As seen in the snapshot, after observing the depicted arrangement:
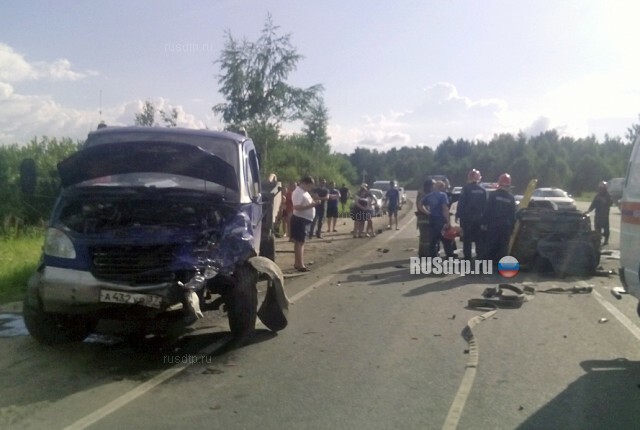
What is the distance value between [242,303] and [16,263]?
303 inches

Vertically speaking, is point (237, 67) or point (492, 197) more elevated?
point (237, 67)

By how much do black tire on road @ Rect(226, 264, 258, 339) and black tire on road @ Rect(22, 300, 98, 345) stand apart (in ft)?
5.36

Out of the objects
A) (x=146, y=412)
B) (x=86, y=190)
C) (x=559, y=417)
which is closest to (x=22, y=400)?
(x=146, y=412)

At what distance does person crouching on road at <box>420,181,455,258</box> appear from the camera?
15.6 metres

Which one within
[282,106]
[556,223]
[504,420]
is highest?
[282,106]

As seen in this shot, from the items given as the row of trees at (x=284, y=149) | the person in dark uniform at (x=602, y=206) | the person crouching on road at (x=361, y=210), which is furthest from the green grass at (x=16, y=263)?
the person in dark uniform at (x=602, y=206)

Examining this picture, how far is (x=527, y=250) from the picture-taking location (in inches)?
579

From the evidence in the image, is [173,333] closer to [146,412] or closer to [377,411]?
[146,412]

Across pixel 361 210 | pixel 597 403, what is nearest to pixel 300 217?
pixel 597 403

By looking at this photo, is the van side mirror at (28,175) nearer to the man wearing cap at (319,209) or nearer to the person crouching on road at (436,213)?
the person crouching on road at (436,213)

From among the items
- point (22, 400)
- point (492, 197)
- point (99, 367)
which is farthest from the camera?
point (492, 197)

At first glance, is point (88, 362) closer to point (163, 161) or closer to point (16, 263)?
point (163, 161)

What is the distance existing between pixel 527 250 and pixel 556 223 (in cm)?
76

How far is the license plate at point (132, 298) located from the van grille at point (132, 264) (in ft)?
0.42
